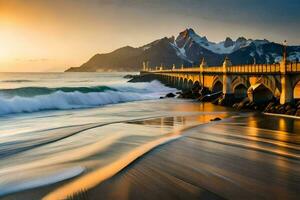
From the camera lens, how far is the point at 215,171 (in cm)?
1332

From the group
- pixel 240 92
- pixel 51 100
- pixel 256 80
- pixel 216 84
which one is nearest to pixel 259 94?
pixel 256 80

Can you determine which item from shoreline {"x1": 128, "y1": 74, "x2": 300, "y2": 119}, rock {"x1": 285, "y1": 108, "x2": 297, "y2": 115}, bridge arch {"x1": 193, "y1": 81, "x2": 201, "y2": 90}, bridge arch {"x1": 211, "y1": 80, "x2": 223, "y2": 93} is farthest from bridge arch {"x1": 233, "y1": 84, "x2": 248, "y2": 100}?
bridge arch {"x1": 193, "y1": 81, "x2": 201, "y2": 90}

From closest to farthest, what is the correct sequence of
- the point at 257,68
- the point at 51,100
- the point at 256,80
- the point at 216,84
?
the point at 257,68, the point at 256,80, the point at 51,100, the point at 216,84

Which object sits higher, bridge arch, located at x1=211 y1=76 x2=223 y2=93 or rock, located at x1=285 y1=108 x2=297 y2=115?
bridge arch, located at x1=211 y1=76 x2=223 y2=93

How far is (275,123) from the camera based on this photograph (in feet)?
84.0

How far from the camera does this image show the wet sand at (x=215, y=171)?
36.1 feet

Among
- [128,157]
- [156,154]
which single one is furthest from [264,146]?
[128,157]

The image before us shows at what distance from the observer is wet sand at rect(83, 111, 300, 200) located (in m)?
11.0

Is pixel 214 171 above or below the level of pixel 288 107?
below

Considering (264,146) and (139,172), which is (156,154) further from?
(264,146)

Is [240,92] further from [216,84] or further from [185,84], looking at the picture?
[185,84]

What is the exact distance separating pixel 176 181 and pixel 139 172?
1.75 m

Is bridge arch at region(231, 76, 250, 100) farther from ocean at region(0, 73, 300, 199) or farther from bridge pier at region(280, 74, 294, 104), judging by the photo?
ocean at region(0, 73, 300, 199)

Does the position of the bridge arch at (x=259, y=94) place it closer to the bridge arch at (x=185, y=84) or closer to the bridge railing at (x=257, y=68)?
the bridge railing at (x=257, y=68)
